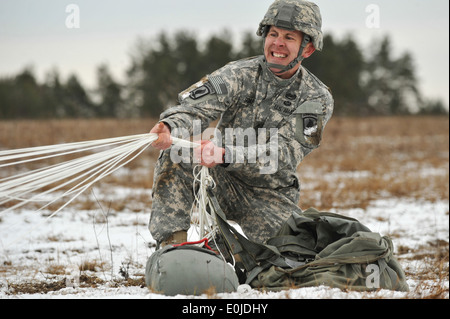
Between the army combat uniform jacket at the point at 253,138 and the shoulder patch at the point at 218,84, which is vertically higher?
the shoulder patch at the point at 218,84

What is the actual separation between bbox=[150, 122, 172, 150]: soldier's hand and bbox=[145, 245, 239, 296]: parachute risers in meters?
0.61

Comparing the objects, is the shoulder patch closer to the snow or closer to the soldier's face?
the soldier's face

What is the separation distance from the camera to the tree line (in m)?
29.2

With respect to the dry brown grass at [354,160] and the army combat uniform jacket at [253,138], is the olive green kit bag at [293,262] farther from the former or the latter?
the dry brown grass at [354,160]

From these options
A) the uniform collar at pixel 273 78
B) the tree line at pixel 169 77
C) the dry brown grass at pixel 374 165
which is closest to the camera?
the uniform collar at pixel 273 78

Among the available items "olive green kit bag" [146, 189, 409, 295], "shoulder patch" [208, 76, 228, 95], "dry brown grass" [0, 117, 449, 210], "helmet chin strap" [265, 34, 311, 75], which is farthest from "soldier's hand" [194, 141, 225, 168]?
"dry brown grass" [0, 117, 449, 210]

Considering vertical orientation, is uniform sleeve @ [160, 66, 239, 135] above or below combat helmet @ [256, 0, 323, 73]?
below

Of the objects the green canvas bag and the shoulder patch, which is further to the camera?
the shoulder patch

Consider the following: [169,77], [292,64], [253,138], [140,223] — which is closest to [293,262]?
[253,138]

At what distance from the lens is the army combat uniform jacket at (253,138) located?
3.66m

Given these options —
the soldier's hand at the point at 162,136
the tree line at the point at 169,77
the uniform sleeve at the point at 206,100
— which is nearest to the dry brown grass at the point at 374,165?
the uniform sleeve at the point at 206,100

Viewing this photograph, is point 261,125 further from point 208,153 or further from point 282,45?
point 208,153

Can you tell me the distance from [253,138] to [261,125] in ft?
0.40

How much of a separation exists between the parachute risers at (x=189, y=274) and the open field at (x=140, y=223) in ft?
0.35
